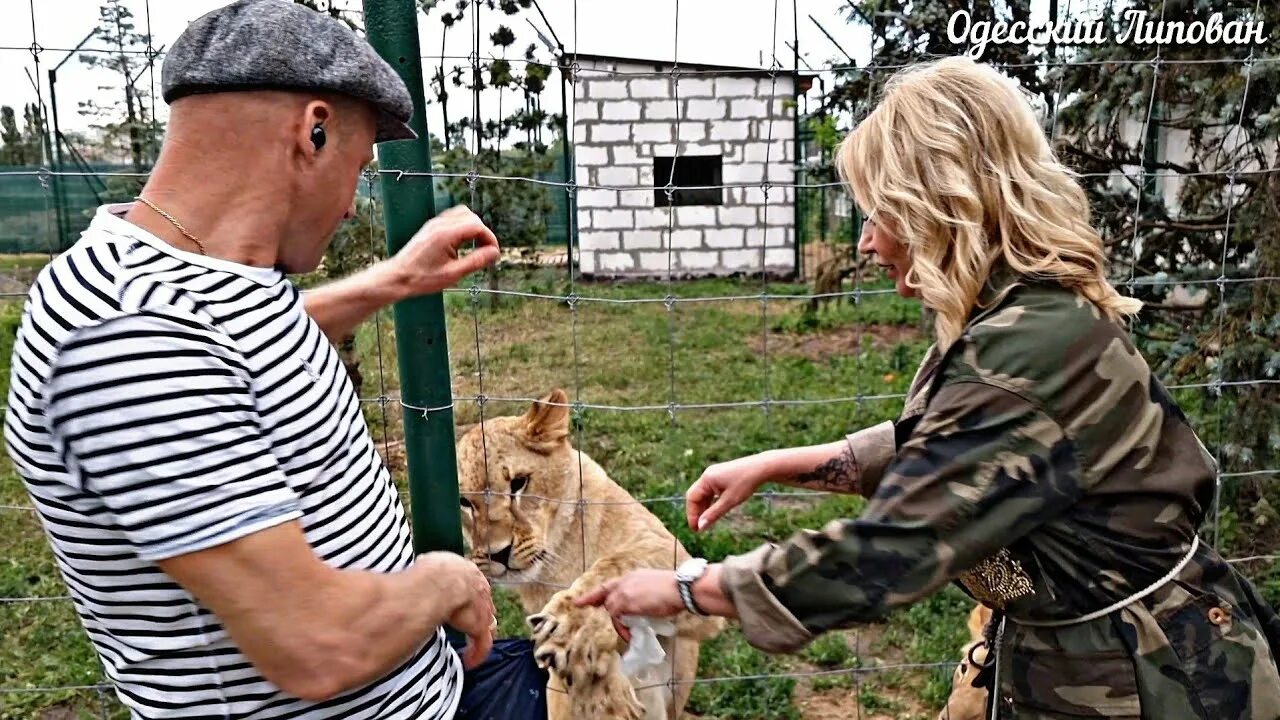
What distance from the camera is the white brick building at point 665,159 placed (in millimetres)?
15398

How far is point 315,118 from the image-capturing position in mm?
1672

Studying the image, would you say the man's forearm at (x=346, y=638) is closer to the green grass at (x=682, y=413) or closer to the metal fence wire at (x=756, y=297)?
the metal fence wire at (x=756, y=297)

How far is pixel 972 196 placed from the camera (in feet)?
6.48

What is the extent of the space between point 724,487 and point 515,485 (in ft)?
5.59

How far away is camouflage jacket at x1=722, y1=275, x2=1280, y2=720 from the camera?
1.82 meters

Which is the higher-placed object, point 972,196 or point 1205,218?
point 972,196

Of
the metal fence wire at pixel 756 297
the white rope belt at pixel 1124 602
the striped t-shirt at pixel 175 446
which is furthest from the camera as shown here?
the metal fence wire at pixel 756 297

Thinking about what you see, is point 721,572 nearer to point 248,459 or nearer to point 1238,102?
point 248,459

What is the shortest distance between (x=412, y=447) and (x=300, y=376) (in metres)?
1.01

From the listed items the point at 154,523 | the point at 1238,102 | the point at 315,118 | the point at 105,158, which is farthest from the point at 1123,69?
the point at 105,158

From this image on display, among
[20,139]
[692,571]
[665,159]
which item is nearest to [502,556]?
[692,571]

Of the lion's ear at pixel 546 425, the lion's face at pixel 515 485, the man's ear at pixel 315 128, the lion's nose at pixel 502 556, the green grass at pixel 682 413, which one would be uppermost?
the man's ear at pixel 315 128

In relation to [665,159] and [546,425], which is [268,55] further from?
[665,159]

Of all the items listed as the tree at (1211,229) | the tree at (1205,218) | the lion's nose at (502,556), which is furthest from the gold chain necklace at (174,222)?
the tree at (1211,229)
